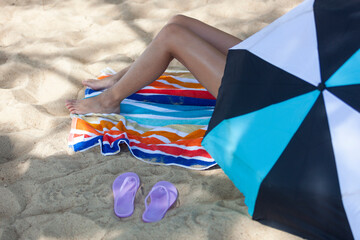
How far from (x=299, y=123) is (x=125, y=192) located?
0.92 m

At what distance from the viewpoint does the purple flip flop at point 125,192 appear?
174cm

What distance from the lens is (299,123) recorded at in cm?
127

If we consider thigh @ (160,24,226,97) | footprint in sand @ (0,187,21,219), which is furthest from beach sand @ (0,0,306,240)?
thigh @ (160,24,226,97)

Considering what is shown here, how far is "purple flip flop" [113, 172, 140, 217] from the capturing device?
1735mm

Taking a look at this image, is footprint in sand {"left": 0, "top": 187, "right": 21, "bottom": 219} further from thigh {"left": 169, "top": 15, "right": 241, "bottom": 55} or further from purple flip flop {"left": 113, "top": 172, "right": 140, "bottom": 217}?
thigh {"left": 169, "top": 15, "right": 241, "bottom": 55}

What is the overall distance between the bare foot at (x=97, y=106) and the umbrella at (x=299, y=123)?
104 cm

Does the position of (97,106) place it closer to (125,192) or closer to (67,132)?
(67,132)

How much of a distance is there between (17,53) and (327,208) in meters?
2.56

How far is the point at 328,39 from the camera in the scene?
4.47ft

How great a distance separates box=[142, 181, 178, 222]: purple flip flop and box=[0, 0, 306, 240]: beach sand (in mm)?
38

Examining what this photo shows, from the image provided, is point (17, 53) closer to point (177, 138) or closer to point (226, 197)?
point (177, 138)

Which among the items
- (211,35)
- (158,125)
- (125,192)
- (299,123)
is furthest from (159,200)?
(211,35)

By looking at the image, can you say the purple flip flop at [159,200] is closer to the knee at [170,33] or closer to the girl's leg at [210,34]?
the knee at [170,33]

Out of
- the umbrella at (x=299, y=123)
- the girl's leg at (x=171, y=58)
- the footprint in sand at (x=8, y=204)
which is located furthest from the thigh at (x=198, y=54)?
the footprint in sand at (x=8, y=204)
